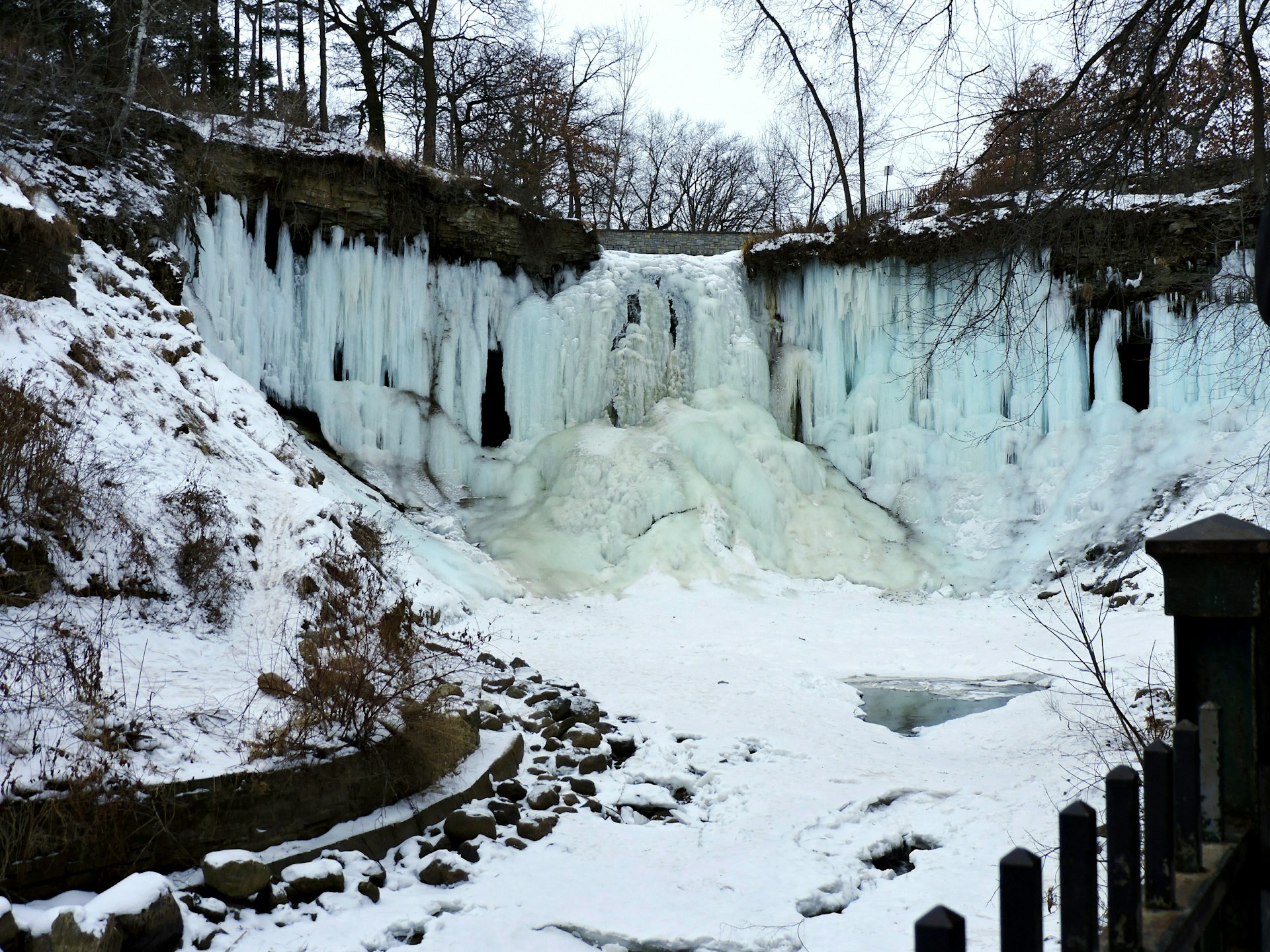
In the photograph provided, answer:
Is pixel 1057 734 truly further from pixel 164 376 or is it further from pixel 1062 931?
pixel 164 376

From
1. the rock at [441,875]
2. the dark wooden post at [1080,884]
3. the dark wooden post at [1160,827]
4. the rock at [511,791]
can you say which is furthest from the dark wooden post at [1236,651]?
the rock at [511,791]

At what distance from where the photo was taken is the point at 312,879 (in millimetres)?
4195

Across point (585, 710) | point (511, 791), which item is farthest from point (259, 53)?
point (511, 791)

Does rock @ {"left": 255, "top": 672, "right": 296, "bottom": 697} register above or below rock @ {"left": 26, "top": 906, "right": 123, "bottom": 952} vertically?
above

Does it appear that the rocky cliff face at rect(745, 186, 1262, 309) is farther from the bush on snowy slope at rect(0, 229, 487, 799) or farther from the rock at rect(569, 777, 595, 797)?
the bush on snowy slope at rect(0, 229, 487, 799)

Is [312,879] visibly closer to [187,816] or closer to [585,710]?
[187,816]

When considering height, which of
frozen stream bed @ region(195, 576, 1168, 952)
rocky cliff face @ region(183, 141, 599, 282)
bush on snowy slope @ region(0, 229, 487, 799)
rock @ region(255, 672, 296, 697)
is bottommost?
frozen stream bed @ region(195, 576, 1168, 952)

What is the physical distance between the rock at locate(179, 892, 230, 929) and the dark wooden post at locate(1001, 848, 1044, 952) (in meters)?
3.71

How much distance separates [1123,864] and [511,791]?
15.3 ft

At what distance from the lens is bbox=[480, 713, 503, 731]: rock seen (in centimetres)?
658

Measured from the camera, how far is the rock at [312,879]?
4176mm

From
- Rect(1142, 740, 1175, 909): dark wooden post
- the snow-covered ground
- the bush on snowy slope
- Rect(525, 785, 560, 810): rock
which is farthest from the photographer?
Rect(525, 785, 560, 810): rock

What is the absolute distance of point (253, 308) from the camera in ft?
46.4

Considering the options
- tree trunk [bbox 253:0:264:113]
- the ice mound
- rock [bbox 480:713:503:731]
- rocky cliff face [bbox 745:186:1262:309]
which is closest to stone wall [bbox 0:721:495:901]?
rock [bbox 480:713:503:731]
